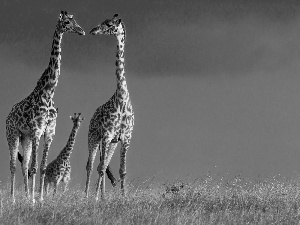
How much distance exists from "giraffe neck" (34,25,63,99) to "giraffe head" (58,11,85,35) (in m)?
0.24

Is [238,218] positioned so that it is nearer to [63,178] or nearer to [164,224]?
[164,224]

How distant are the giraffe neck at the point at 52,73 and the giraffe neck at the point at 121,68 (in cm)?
148

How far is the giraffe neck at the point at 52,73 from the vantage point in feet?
55.3

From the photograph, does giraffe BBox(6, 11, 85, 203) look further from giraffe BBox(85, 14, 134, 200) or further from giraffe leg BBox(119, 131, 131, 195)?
giraffe leg BBox(119, 131, 131, 195)

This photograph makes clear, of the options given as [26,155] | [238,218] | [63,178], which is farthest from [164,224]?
[63,178]

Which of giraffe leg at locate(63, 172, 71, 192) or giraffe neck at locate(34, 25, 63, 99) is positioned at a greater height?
giraffe neck at locate(34, 25, 63, 99)

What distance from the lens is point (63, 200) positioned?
15594 millimetres

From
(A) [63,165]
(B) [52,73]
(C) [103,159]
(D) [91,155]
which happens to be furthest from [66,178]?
(B) [52,73]

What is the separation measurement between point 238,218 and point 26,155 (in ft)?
20.0

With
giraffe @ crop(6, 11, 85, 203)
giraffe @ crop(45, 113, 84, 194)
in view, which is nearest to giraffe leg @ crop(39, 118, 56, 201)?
giraffe @ crop(6, 11, 85, 203)

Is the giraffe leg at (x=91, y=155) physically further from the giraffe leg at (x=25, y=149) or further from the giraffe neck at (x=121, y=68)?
the giraffe neck at (x=121, y=68)

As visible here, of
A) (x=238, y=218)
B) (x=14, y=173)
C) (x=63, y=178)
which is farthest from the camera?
(x=63, y=178)

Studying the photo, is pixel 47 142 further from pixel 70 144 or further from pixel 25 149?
pixel 70 144

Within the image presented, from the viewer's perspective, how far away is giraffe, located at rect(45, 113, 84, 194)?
20000 millimetres
